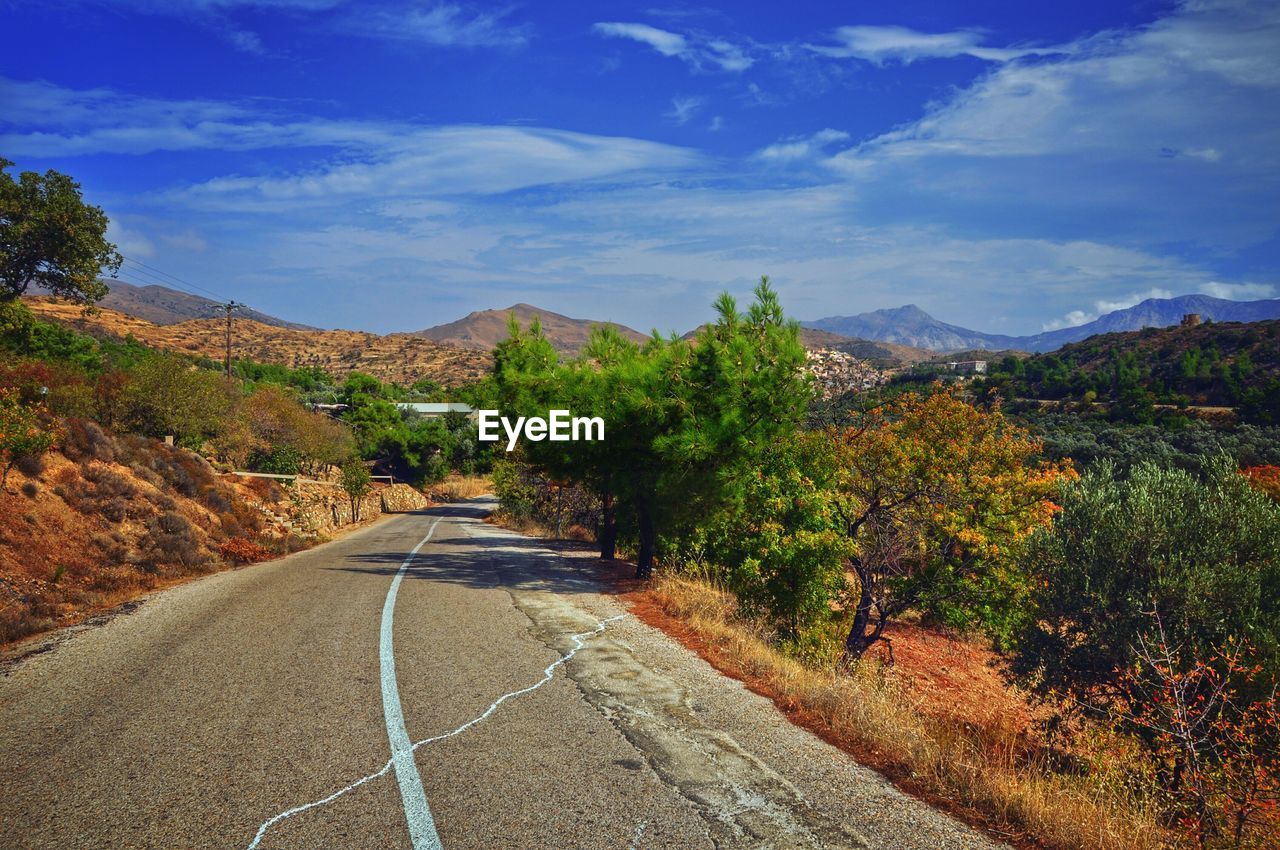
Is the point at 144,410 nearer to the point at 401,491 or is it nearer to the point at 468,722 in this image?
the point at 468,722

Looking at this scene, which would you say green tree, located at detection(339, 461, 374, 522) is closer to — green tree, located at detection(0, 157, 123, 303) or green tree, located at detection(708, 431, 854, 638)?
green tree, located at detection(0, 157, 123, 303)

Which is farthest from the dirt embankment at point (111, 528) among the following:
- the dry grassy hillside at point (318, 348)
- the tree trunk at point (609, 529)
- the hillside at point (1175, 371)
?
the dry grassy hillside at point (318, 348)

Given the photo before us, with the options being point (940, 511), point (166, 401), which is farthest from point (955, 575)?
point (166, 401)

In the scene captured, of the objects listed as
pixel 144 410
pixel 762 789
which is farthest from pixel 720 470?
pixel 144 410

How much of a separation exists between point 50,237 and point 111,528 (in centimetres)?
2694

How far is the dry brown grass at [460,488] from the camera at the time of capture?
219 ft

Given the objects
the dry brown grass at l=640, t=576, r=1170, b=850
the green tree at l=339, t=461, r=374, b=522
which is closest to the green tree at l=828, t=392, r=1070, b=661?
the dry brown grass at l=640, t=576, r=1170, b=850

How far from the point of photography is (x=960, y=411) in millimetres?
→ 17219

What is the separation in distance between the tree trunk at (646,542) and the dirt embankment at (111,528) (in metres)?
8.72

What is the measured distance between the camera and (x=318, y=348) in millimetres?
118375

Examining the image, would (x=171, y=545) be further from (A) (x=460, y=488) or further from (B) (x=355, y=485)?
(A) (x=460, y=488)

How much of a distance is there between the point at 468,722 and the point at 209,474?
64.2 ft

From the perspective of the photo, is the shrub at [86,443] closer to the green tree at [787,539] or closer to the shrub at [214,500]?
the shrub at [214,500]

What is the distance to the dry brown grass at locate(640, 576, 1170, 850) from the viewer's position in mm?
4254
